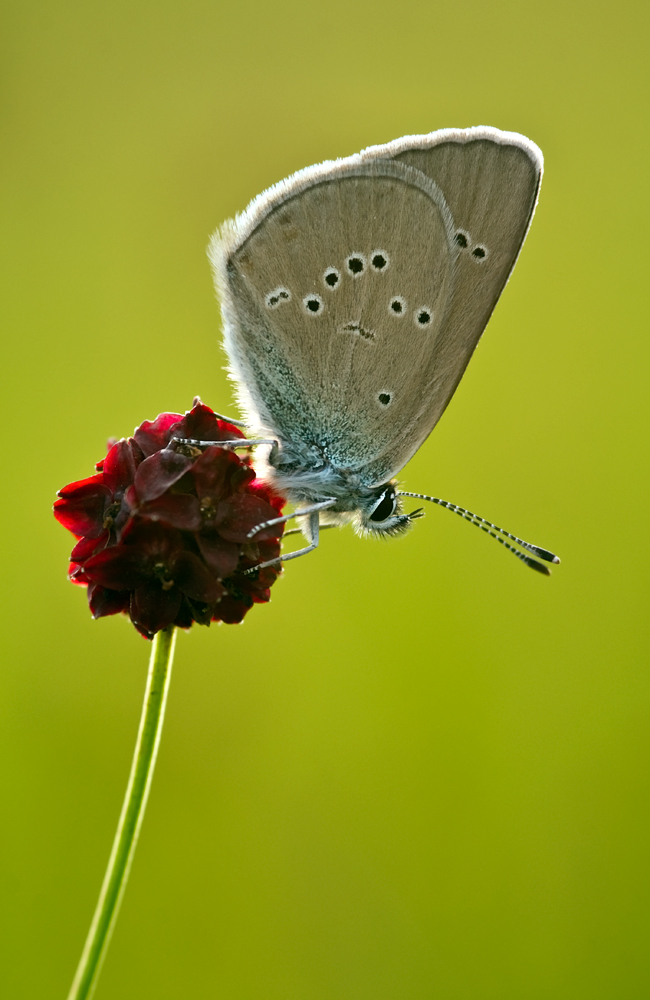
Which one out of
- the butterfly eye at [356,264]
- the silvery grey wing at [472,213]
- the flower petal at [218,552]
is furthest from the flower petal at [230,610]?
the butterfly eye at [356,264]

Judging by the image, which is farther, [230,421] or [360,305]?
[360,305]

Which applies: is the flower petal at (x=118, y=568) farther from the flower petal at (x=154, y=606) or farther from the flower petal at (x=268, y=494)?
the flower petal at (x=268, y=494)

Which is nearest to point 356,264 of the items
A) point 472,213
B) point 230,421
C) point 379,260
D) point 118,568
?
point 379,260

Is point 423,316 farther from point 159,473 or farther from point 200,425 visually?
point 159,473

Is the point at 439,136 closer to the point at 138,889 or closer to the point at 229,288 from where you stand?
the point at 229,288

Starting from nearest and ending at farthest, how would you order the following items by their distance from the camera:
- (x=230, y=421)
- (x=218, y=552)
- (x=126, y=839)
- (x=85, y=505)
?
1. (x=126, y=839)
2. (x=218, y=552)
3. (x=85, y=505)
4. (x=230, y=421)

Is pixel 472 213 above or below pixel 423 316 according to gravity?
above
